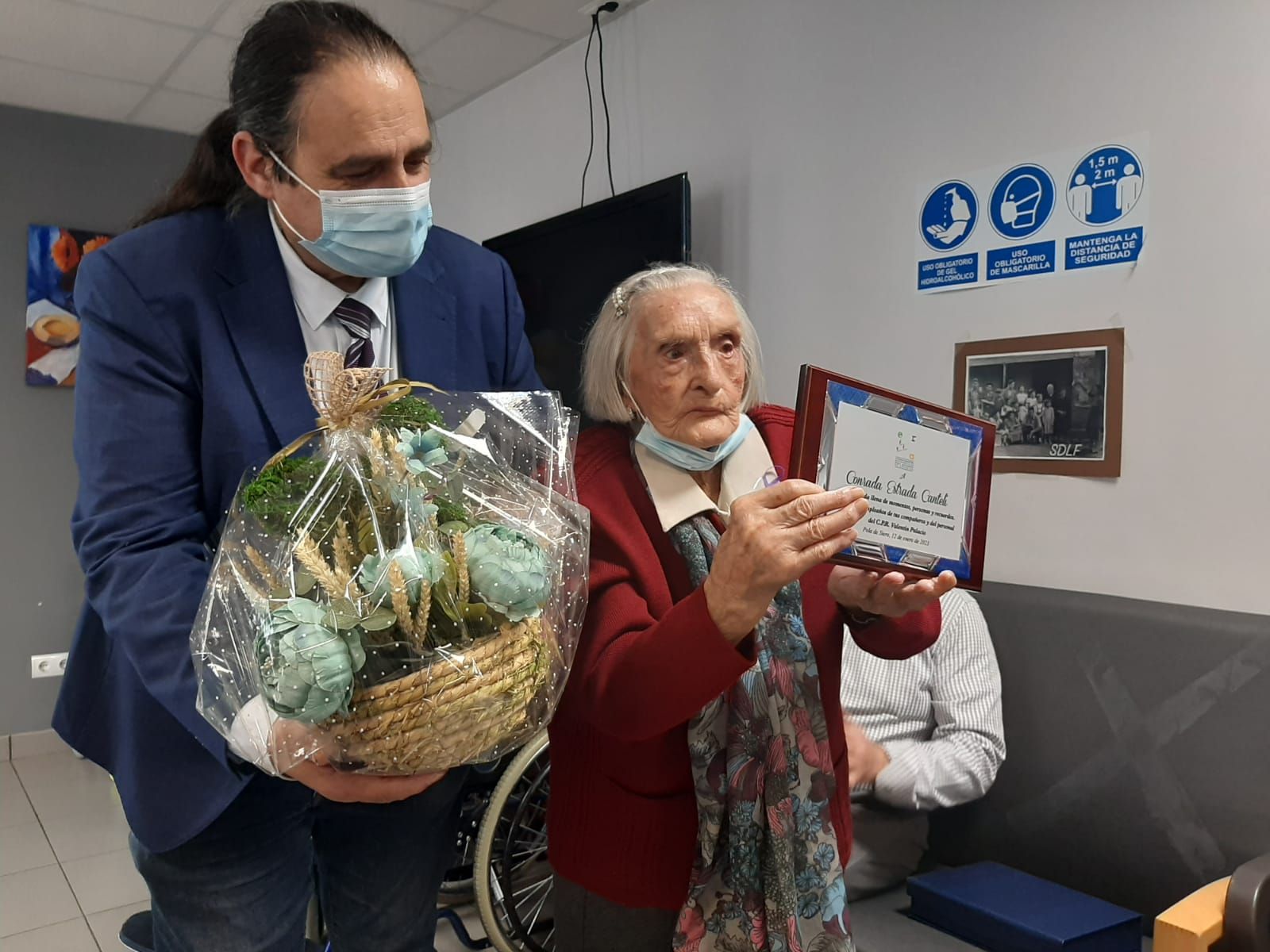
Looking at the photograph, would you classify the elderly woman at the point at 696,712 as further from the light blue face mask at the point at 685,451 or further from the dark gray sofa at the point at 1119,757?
the dark gray sofa at the point at 1119,757

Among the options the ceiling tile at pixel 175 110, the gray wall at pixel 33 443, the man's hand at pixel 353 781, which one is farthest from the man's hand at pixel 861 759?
the gray wall at pixel 33 443

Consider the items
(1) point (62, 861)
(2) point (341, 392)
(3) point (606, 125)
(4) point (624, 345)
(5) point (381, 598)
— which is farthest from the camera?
(3) point (606, 125)

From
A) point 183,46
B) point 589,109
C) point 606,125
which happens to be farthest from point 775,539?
point 183,46

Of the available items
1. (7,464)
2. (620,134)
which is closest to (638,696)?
(620,134)

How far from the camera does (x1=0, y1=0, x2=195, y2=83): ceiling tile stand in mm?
3359

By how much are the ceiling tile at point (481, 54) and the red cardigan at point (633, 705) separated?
2791mm

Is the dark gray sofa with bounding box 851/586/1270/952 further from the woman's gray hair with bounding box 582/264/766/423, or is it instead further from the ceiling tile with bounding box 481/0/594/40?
the ceiling tile with bounding box 481/0/594/40

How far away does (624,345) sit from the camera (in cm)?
134

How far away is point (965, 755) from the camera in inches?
74.1

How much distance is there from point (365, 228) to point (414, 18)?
279cm

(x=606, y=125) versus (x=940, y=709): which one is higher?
(x=606, y=125)

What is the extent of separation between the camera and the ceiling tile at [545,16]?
3.34m

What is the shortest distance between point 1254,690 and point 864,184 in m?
1.59

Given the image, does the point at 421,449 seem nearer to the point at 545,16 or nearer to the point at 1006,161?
the point at 1006,161
